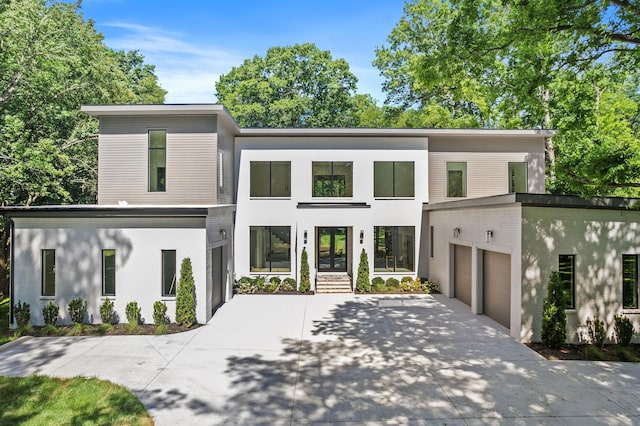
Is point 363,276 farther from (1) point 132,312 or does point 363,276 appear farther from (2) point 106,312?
(2) point 106,312

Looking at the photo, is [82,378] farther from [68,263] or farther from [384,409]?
[384,409]

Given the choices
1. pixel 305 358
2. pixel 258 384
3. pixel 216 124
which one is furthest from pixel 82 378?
pixel 216 124

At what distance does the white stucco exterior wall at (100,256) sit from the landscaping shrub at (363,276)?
758 centimetres

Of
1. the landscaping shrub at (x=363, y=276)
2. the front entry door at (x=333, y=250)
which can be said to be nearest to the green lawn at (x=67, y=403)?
the landscaping shrub at (x=363, y=276)

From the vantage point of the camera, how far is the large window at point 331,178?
18250mm

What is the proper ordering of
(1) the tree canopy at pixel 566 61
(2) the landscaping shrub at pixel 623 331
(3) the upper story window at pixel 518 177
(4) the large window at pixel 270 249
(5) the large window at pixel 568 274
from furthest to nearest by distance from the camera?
(3) the upper story window at pixel 518 177 → (4) the large window at pixel 270 249 → (5) the large window at pixel 568 274 → (2) the landscaping shrub at pixel 623 331 → (1) the tree canopy at pixel 566 61

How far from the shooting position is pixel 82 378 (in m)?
7.97

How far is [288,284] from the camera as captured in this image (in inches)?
683

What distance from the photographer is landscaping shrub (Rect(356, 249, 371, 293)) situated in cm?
1712

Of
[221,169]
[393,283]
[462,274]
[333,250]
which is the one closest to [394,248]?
[393,283]

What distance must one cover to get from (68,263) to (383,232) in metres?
12.9

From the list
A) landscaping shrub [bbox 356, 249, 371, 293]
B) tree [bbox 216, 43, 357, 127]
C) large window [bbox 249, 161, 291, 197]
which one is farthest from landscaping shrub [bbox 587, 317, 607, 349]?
tree [bbox 216, 43, 357, 127]

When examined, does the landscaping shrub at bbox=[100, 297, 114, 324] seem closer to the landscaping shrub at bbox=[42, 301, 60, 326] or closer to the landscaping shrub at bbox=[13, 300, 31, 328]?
the landscaping shrub at bbox=[42, 301, 60, 326]

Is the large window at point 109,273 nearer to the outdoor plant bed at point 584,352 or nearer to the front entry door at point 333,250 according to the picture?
the front entry door at point 333,250
